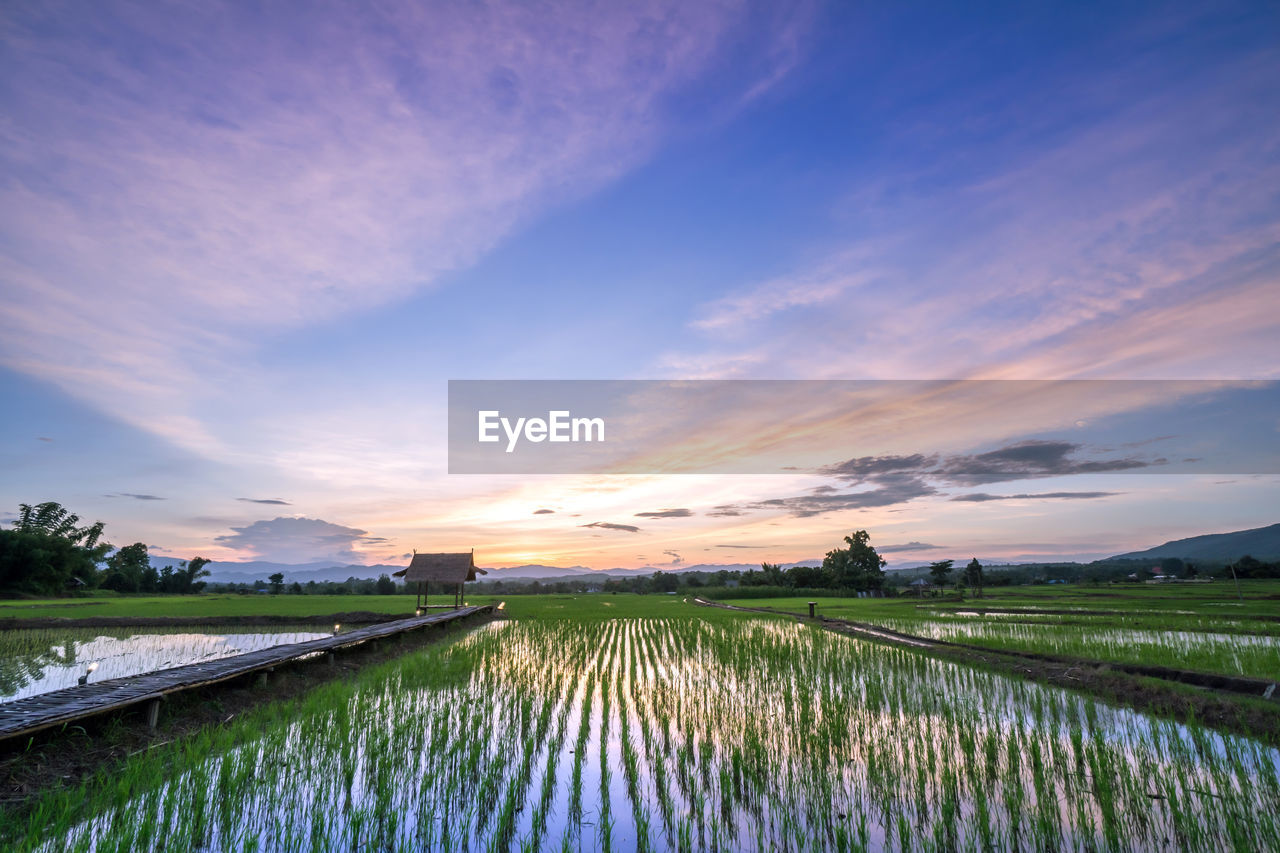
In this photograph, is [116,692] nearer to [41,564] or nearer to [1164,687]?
[1164,687]

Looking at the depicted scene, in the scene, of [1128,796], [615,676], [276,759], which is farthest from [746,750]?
[615,676]

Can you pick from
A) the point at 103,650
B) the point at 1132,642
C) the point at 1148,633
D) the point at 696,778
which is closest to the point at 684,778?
the point at 696,778

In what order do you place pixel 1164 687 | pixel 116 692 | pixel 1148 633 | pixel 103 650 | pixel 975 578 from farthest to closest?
pixel 975 578
pixel 1148 633
pixel 103 650
pixel 1164 687
pixel 116 692

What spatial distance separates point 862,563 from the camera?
76.2 meters

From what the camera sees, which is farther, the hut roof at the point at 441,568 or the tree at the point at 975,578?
the tree at the point at 975,578

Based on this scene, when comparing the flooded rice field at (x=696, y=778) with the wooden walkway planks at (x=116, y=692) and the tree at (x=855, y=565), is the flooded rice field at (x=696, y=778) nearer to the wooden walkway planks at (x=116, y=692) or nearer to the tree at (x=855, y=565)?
the wooden walkway planks at (x=116, y=692)

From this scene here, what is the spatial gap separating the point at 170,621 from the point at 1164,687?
3204 centimetres

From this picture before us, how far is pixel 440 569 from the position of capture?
3238 centimetres

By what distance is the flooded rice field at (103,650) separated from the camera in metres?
11.3

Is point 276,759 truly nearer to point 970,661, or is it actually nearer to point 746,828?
point 746,828

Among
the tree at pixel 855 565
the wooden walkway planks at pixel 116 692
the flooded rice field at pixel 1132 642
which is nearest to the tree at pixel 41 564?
the wooden walkway planks at pixel 116 692

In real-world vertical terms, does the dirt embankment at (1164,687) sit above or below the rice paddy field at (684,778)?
below

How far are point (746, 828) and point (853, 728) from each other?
11.1 feet

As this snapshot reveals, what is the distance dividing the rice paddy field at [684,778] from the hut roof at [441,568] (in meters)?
23.3
